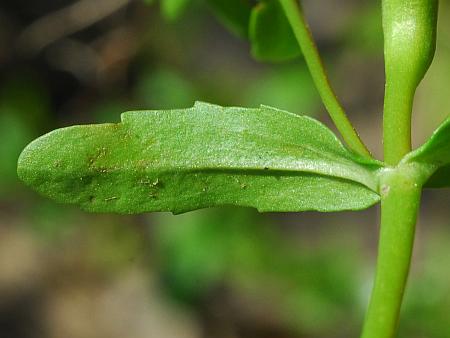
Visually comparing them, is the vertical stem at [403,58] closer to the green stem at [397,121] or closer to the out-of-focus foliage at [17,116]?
the green stem at [397,121]

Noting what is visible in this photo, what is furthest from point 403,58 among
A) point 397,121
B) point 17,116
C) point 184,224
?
point 17,116

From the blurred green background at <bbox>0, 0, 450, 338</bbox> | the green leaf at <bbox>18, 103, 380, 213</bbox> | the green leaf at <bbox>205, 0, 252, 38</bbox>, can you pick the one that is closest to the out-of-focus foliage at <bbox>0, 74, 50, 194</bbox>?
the blurred green background at <bbox>0, 0, 450, 338</bbox>

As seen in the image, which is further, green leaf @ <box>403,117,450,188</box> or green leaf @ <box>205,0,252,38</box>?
green leaf @ <box>205,0,252,38</box>

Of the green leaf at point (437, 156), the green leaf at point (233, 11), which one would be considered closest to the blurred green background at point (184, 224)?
the green leaf at point (233, 11)

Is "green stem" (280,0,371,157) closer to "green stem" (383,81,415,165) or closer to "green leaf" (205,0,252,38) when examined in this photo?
"green stem" (383,81,415,165)

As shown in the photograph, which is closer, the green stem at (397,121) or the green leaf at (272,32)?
the green stem at (397,121)
